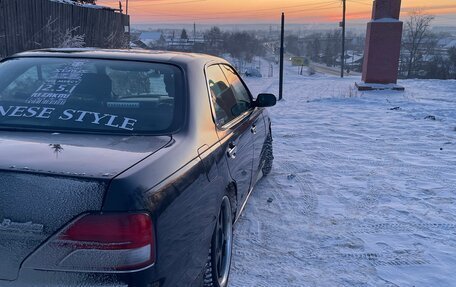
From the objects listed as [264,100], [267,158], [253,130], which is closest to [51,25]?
[267,158]

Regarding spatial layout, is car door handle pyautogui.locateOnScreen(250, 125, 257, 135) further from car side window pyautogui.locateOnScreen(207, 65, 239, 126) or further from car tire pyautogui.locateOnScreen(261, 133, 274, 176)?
car tire pyautogui.locateOnScreen(261, 133, 274, 176)

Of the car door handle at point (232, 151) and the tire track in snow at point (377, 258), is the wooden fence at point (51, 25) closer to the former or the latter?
the car door handle at point (232, 151)

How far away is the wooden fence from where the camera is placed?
432 inches

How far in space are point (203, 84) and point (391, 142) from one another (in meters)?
5.77

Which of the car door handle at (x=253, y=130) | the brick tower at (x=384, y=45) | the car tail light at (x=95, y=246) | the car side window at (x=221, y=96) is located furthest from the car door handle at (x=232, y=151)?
the brick tower at (x=384, y=45)

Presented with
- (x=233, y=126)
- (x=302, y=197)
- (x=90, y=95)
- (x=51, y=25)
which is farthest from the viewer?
(x=51, y=25)

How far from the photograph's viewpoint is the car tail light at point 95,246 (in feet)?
5.31

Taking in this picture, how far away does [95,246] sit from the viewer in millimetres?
1646

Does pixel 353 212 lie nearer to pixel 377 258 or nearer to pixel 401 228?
pixel 401 228

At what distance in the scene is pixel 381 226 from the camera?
13.9 feet

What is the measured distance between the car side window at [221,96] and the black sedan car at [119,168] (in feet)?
0.06

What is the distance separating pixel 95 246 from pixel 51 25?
12.6 meters

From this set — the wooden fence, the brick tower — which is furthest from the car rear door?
the brick tower

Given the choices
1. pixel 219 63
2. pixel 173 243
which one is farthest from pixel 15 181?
pixel 219 63
